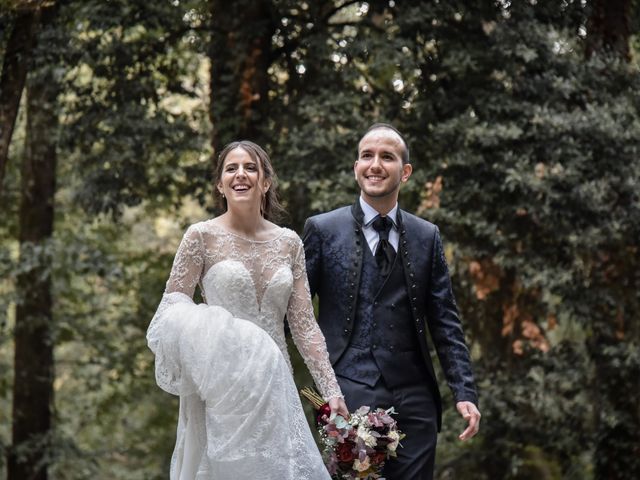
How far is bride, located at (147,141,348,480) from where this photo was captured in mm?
4516

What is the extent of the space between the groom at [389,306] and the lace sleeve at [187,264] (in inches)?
26.2

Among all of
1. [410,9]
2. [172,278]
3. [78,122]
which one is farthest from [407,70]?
[172,278]

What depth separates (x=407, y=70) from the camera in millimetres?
9633

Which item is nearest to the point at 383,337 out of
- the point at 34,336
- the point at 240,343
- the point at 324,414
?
the point at 324,414

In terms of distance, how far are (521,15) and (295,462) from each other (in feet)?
20.4

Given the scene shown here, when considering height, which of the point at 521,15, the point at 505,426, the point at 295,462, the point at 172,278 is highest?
the point at 521,15

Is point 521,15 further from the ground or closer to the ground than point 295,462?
further from the ground

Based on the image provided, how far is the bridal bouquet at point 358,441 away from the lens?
4637 mm

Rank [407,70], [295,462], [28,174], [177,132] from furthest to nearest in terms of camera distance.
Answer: [28,174] < [177,132] < [407,70] < [295,462]

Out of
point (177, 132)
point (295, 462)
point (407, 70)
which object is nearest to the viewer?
point (295, 462)

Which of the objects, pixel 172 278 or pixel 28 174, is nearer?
pixel 172 278

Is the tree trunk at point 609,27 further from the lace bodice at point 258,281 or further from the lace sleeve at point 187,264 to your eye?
the lace sleeve at point 187,264

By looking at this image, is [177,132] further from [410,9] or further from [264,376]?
[264,376]

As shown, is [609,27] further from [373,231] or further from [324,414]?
[324,414]
